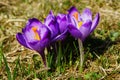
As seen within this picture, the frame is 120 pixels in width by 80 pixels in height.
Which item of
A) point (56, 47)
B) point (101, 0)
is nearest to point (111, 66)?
point (56, 47)

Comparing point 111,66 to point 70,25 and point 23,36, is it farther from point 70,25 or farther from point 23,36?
point 23,36

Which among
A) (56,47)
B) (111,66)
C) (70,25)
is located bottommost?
(111,66)

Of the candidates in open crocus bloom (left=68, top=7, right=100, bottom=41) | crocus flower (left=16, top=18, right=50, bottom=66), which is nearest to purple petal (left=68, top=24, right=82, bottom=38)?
open crocus bloom (left=68, top=7, right=100, bottom=41)

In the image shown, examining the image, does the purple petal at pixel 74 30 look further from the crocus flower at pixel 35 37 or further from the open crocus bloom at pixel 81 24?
the crocus flower at pixel 35 37

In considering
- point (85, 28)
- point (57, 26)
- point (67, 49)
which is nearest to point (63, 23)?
point (57, 26)

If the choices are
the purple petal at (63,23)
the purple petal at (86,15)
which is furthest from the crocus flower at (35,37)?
the purple petal at (86,15)

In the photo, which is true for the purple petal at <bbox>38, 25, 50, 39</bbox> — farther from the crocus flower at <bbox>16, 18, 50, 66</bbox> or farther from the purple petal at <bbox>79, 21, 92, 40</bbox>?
the purple petal at <bbox>79, 21, 92, 40</bbox>

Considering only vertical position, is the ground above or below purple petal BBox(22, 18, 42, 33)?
below
